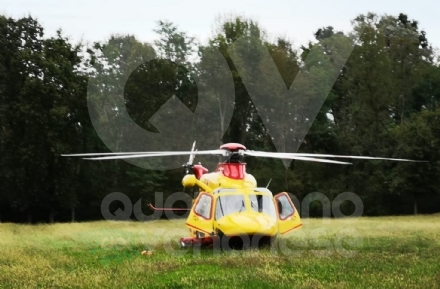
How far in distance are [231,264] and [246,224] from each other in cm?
221

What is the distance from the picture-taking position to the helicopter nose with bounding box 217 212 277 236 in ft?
47.4

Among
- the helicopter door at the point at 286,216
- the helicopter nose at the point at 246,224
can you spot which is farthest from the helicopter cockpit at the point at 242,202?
the helicopter door at the point at 286,216

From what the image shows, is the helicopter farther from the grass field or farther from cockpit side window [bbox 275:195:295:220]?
the grass field

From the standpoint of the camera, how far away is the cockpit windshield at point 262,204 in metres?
15.2

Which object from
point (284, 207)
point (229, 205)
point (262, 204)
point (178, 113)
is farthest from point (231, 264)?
point (178, 113)

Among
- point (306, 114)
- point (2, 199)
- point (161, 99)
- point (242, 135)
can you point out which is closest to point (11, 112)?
point (2, 199)

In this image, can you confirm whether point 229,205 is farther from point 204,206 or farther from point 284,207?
point 284,207

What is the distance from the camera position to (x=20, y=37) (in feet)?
127

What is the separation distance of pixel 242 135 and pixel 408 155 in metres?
10.8

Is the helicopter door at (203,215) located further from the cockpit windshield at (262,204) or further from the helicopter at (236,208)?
the cockpit windshield at (262,204)

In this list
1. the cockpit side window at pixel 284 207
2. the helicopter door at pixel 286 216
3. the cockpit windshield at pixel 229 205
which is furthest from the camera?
the cockpit side window at pixel 284 207

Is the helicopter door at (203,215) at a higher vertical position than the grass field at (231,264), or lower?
higher

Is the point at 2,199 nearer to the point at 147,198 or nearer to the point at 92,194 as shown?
the point at 92,194

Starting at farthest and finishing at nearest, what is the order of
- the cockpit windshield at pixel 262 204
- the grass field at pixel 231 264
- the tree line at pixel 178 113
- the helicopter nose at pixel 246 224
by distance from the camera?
1. the tree line at pixel 178 113
2. the cockpit windshield at pixel 262 204
3. the helicopter nose at pixel 246 224
4. the grass field at pixel 231 264
